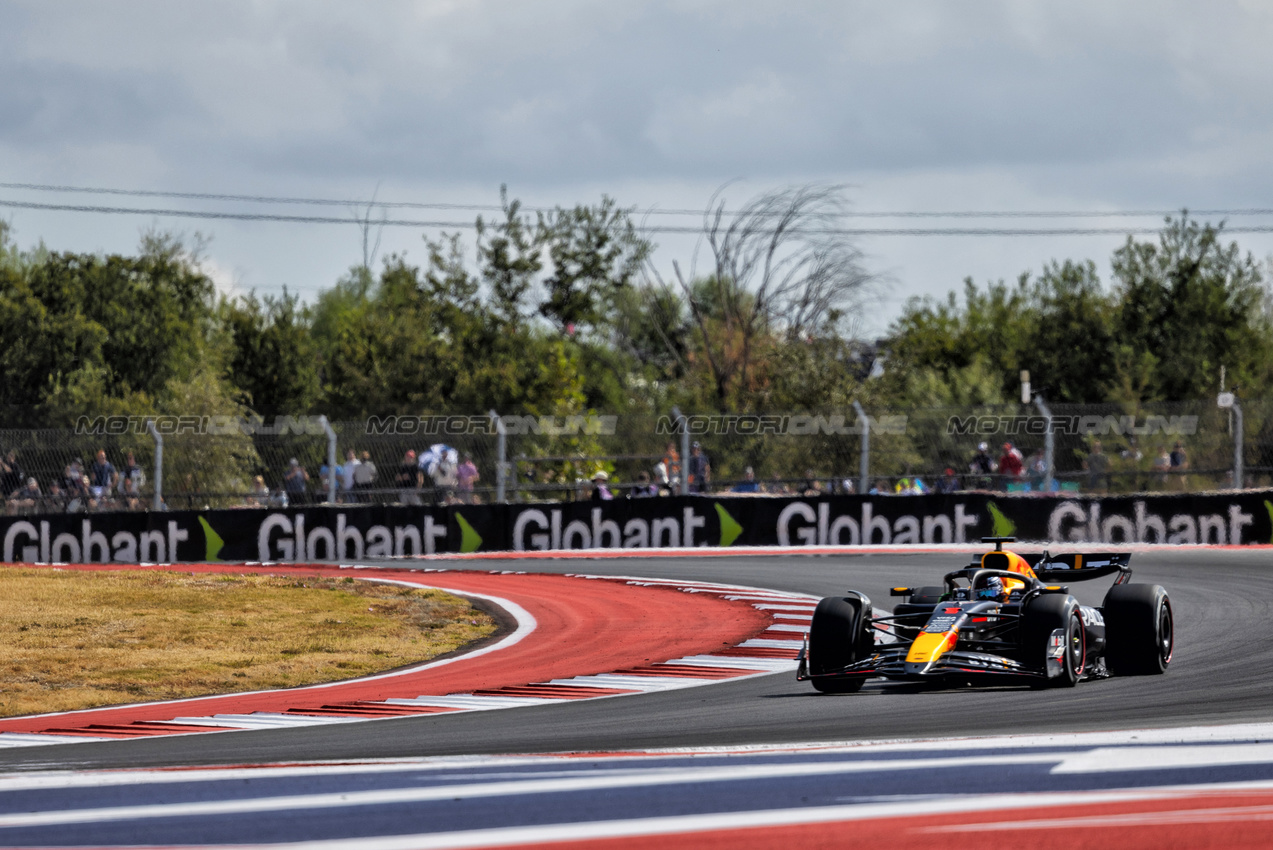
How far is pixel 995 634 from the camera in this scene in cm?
909

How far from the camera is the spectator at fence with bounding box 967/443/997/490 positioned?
23.6 meters

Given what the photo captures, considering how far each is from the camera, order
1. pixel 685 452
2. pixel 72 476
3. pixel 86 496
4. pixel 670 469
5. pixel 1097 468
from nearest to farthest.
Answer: pixel 1097 468
pixel 72 476
pixel 86 496
pixel 685 452
pixel 670 469

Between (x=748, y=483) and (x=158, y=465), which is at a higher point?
(x=158, y=465)

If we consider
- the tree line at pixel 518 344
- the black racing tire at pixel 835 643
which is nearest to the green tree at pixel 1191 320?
the tree line at pixel 518 344

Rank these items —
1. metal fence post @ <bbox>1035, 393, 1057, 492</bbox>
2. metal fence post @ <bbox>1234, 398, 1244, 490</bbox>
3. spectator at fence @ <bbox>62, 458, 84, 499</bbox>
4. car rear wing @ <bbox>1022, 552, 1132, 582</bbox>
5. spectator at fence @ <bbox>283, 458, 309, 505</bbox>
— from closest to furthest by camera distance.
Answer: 1. car rear wing @ <bbox>1022, 552, 1132, 582</bbox>
2. metal fence post @ <bbox>1234, 398, 1244, 490</bbox>
3. metal fence post @ <bbox>1035, 393, 1057, 492</bbox>
4. spectator at fence @ <bbox>62, 458, 84, 499</bbox>
5. spectator at fence @ <bbox>283, 458, 309, 505</bbox>

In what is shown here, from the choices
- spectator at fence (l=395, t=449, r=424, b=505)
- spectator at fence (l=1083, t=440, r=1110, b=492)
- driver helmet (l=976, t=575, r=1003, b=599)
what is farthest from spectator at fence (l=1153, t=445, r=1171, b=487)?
driver helmet (l=976, t=575, r=1003, b=599)

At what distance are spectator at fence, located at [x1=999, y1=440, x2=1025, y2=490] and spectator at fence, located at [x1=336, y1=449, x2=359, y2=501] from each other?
1052 cm

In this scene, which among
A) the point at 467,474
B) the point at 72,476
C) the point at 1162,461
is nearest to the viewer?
the point at 72,476

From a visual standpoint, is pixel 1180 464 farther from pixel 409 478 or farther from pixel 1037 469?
pixel 409 478

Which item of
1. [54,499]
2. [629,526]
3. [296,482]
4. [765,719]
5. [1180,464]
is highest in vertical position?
[1180,464]

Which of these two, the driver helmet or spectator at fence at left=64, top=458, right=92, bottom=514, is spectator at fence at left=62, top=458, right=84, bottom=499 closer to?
spectator at fence at left=64, top=458, right=92, bottom=514

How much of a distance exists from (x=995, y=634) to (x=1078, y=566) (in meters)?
1.35

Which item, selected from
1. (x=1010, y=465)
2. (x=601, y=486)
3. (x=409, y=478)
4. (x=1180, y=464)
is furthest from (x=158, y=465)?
(x=1180, y=464)

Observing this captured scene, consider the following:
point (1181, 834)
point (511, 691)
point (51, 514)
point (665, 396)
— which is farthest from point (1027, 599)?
point (665, 396)
